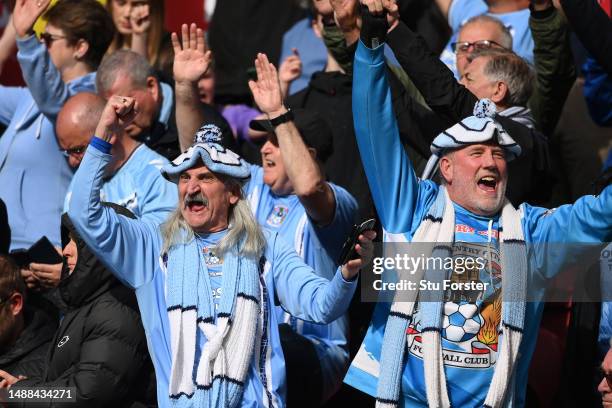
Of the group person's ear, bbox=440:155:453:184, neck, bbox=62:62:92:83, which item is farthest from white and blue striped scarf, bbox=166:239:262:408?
neck, bbox=62:62:92:83

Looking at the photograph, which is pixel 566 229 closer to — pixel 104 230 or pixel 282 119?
pixel 282 119

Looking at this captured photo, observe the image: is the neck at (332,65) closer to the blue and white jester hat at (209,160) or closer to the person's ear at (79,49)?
the person's ear at (79,49)

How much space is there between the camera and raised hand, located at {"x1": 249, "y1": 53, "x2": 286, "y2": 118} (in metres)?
5.86

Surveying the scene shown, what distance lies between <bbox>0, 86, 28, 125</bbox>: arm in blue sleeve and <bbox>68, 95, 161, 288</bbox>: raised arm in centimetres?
217

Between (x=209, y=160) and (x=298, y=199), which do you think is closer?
(x=209, y=160)

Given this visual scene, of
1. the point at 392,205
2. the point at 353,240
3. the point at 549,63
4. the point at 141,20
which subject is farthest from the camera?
the point at 141,20

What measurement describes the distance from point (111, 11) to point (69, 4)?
0.98 meters

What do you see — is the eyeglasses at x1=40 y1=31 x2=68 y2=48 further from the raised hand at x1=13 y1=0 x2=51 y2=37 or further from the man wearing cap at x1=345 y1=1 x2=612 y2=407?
the man wearing cap at x1=345 y1=1 x2=612 y2=407

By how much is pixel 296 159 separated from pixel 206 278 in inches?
29.7

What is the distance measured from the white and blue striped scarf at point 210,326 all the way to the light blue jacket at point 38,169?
5.81 feet

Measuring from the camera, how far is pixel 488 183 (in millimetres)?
5375

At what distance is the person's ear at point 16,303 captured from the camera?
607 cm

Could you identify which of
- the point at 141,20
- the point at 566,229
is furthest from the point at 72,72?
the point at 566,229

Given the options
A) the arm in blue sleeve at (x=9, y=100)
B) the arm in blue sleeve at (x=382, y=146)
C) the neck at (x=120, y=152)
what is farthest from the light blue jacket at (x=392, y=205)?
the arm in blue sleeve at (x=9, y=100)
